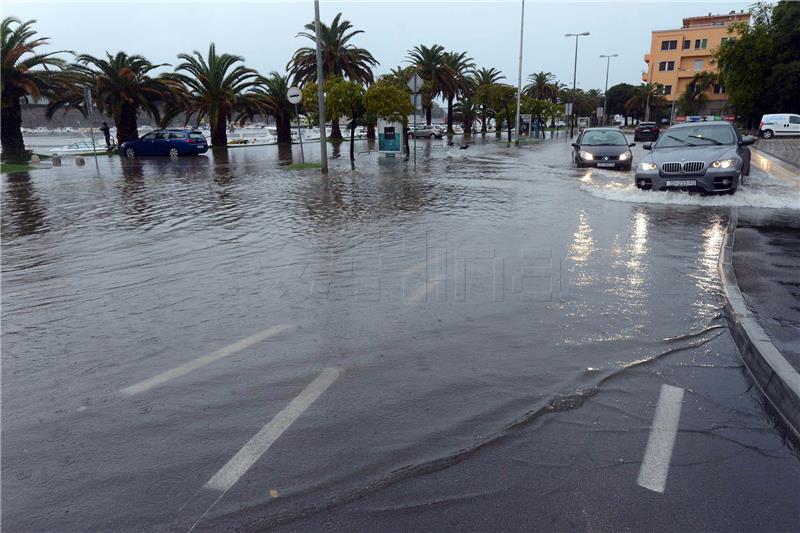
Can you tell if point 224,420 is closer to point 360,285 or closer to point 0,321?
point 360,285

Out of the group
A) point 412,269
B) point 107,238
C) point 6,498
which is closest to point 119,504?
point 6,498

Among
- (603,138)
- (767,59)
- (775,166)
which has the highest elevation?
(767,59)

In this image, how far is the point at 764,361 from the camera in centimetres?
409

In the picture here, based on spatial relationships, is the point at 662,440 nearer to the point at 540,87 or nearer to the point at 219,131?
the point at 219,131

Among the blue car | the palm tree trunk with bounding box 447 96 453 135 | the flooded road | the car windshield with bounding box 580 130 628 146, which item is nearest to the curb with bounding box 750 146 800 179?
the car windshield with bounding box 580 130 628 146

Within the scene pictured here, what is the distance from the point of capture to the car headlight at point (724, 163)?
461 inches

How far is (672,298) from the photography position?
19.2 ft

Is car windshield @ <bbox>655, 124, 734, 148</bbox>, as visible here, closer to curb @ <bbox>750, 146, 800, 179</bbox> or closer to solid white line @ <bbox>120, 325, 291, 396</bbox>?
curb @ <bbox>750, 146, 800, 179</bbox>

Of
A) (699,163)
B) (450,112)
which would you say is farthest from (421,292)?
(450,112)

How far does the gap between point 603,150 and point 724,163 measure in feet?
25.8

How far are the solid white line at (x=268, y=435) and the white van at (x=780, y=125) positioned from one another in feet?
142

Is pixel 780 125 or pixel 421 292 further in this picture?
A: pixel 780 125

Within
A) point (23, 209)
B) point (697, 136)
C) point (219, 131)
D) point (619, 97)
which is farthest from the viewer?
point (619, 97)

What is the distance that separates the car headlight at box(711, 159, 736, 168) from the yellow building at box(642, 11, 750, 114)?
3301 inches
